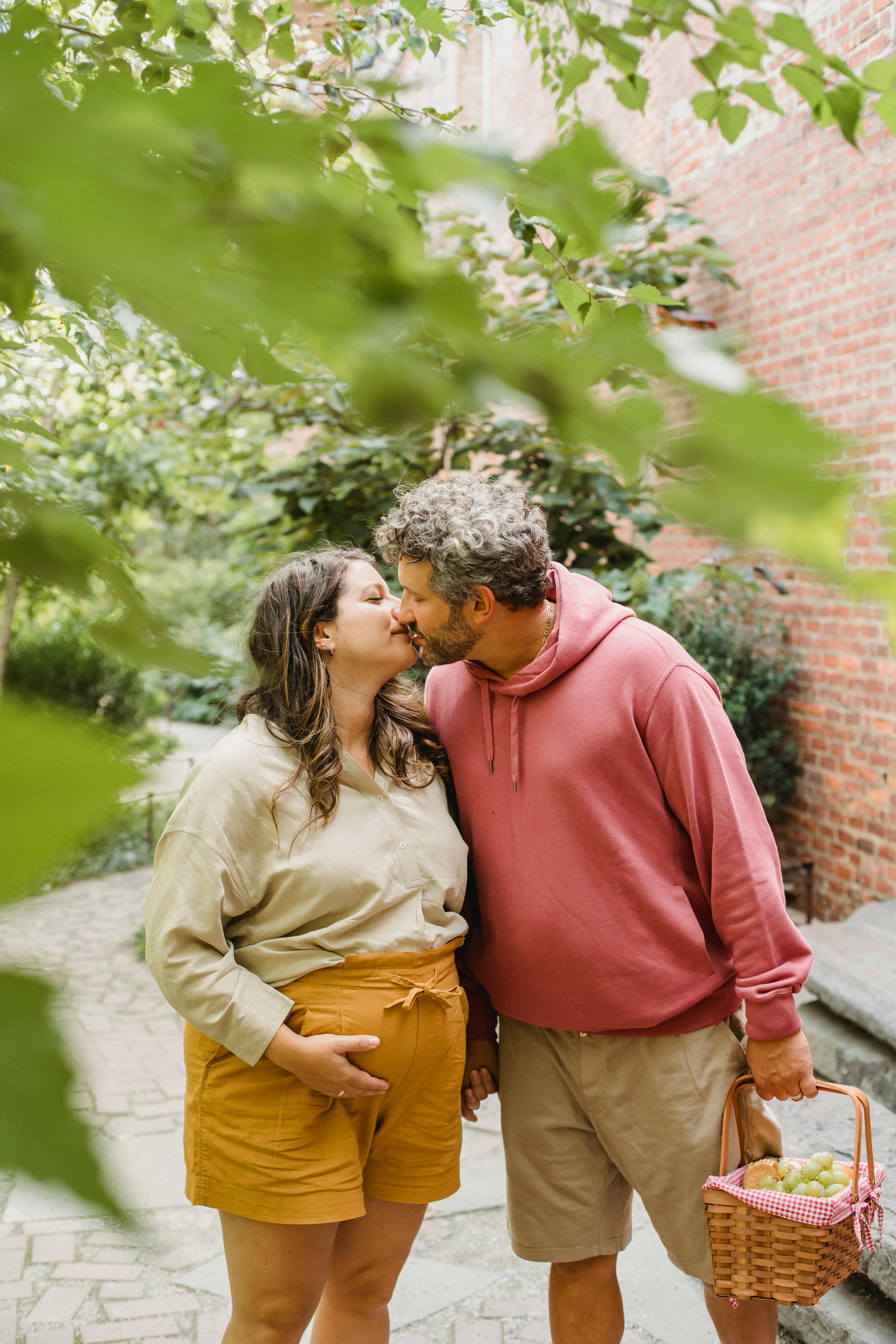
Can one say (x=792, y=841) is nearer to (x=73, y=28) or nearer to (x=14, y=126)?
(x=73, y=28)

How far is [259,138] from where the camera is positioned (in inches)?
10.9

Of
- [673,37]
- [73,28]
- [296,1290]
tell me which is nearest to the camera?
[73,28]

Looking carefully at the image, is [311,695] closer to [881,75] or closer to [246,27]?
[246,27]

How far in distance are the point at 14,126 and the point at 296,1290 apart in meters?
1.92

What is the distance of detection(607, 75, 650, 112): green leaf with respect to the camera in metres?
1.23

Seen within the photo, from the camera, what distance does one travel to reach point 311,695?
1.93m

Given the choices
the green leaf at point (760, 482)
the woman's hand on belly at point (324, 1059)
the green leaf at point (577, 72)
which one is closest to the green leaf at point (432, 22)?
the green leaf at point (577, 72)

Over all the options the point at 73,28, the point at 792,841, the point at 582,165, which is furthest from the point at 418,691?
the point at 792,841

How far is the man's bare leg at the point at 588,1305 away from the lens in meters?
1.98

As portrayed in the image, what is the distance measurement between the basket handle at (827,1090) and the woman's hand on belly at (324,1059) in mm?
645

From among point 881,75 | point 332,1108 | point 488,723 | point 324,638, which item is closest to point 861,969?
point 488,723

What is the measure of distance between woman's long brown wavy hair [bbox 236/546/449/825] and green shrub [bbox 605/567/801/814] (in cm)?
321

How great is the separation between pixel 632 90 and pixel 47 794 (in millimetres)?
1304

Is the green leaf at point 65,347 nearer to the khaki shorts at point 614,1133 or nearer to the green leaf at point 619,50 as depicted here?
the green leaf at point 619,50
